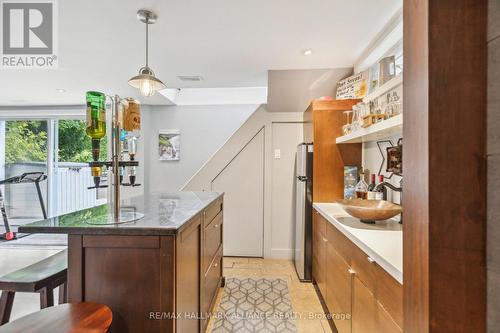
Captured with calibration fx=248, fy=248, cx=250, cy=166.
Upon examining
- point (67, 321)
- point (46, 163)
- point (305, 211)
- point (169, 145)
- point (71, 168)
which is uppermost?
point (169, 145)

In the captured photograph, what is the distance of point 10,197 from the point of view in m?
5.02

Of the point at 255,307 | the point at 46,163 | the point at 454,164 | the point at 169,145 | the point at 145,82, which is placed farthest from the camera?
the point at 46,163

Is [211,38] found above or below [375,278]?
above

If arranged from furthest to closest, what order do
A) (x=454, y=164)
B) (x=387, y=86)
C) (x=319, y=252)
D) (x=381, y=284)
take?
(x=319, y=252), (x=387, y=86), (x=381, y=284), (x=454, y=164)

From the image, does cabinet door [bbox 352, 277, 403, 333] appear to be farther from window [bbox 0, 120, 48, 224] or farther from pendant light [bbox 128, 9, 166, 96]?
window [bbox 0, 120, 48, 224]

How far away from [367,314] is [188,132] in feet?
13.9

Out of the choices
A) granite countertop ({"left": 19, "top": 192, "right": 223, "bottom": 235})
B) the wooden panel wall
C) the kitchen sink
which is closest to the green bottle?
granite countertop ({"left": 19, "top": 192, "right": 223, "bottom": 235})

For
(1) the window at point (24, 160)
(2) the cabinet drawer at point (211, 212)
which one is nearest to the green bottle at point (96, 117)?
(2) the cabinet drawer at point (211, 212)

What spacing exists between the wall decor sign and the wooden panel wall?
2.10 meters

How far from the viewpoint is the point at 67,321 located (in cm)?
98

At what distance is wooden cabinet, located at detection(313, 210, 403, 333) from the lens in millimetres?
1071

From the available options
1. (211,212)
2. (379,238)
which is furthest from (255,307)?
(379,238)

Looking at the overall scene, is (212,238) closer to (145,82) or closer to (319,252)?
(319,252)

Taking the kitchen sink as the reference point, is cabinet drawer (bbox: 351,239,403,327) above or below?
below
